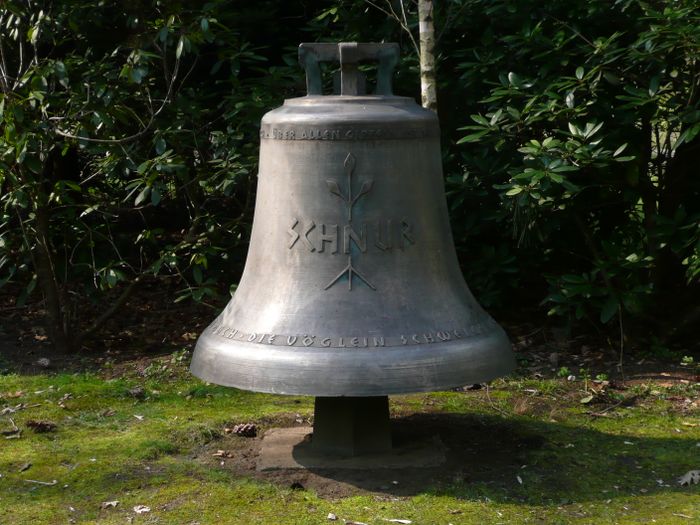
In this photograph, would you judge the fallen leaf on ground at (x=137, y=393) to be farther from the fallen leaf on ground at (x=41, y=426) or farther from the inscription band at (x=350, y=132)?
the inscription band at (x=350, y=132)

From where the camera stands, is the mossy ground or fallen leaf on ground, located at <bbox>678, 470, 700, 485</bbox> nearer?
the mossy ground

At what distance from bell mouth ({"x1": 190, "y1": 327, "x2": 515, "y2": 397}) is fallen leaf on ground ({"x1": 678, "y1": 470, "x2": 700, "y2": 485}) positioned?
3.11ft

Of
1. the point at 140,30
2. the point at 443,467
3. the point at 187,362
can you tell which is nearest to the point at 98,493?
the point at 443,467

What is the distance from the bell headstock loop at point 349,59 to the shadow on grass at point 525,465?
1641 mm

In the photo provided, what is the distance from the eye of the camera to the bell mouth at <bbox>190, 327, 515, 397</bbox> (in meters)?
4.53

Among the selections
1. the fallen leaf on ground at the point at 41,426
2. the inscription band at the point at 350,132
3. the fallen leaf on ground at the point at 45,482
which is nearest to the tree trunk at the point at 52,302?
the fallen leaf on ground at the point at 41,426

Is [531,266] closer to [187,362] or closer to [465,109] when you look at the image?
[465,109]

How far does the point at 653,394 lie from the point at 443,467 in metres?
1.83

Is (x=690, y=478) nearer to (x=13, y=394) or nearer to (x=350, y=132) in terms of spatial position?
(x=350, y=132)

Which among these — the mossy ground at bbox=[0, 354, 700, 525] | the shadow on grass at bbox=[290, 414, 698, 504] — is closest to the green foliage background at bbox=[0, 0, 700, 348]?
the mossy ground at bbox=[0, 354, 700, 525]

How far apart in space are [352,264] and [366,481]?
92 centimetres

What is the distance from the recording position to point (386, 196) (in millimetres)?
4758

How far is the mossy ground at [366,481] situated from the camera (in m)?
4.54

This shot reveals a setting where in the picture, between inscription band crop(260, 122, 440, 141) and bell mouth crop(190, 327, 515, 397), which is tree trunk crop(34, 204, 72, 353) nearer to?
bell mouth crop(190, 327, 515, 397)
